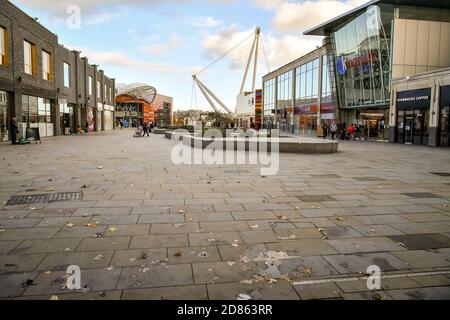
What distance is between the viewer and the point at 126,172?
10289 millimetres

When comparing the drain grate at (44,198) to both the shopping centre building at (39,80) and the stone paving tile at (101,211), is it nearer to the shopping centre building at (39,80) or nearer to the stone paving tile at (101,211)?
the stone paving tile at (101,211)

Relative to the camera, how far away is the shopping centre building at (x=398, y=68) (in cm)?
2489

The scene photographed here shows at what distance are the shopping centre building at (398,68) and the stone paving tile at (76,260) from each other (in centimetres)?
2530

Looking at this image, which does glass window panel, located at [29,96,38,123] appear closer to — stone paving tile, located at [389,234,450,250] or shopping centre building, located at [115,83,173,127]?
stone paving tile, located at [389,234,450,250]

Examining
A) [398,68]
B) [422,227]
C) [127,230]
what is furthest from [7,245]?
[398,68]

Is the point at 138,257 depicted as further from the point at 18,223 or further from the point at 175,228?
the point at 18,223

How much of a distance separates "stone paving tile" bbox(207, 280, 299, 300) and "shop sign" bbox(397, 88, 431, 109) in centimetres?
2604

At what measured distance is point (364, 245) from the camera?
177 inches

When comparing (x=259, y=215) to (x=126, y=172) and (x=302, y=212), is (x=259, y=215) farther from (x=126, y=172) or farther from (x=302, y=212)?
(x=126, y=172)

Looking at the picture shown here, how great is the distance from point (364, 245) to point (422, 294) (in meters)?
1.29

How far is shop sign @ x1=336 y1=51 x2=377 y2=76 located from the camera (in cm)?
3231

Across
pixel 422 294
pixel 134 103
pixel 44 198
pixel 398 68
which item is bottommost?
pixel 422 294

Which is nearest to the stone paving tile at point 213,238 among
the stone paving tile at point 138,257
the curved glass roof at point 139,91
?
the stone paving tile at point 138,257

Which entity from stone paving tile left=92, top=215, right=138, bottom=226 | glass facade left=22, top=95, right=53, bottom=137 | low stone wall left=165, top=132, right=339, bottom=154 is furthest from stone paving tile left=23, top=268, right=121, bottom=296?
glass facade left=22, top=95, right=53, bottom=137
